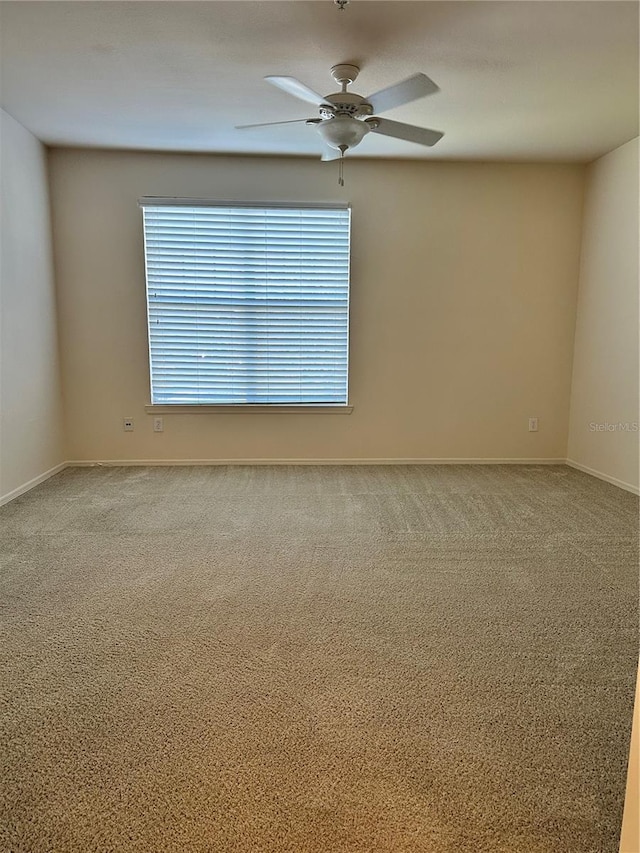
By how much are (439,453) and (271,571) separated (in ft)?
8.80

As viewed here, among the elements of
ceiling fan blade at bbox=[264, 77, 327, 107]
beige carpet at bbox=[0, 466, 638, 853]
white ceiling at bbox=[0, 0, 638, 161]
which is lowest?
beige carpet at bbox=[0, 466, 638, 853]

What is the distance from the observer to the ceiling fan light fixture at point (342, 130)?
2.58m

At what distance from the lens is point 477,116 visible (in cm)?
335

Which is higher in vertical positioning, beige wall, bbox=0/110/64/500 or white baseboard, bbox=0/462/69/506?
beige wall, bbox=0/110/64/500

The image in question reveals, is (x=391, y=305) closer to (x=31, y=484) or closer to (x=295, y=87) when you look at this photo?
(x=295, y=87)

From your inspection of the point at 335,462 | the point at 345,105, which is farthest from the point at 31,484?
the point at 345,105

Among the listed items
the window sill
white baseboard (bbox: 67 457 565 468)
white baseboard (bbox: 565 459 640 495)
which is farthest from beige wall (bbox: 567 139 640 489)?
the window sill

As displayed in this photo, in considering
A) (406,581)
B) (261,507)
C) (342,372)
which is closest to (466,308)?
(342,372)

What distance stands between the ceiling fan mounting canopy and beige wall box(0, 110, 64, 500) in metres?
2.27

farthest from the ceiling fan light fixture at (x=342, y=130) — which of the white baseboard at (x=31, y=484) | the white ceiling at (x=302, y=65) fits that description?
the white baseboard at (x=31, y=484)

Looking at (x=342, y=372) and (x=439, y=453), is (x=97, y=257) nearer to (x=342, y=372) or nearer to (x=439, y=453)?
(x=342, y=372)

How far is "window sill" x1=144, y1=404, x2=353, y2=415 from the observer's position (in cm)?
442

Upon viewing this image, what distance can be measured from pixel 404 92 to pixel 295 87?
1.73 feet

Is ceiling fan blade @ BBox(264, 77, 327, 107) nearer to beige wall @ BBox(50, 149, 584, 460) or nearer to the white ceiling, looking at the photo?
the white ceiling
